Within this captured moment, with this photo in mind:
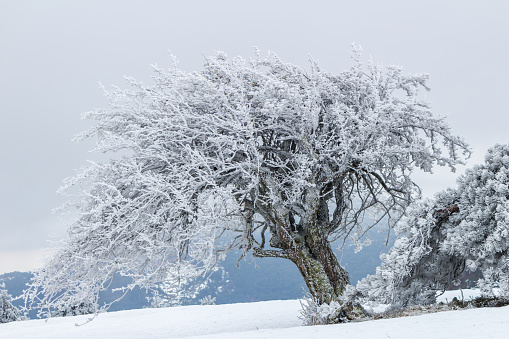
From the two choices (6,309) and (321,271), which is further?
(6,309)

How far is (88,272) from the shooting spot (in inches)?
400

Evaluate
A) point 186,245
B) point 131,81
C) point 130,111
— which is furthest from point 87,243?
point 131,81

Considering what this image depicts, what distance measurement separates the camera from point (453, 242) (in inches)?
377

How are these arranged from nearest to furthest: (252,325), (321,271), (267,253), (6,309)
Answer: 1. (321,271)
2. (267,253)
3. (252,325)
4. (6,309)

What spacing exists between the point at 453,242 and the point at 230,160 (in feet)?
15.9

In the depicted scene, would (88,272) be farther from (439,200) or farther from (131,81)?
(439,200)

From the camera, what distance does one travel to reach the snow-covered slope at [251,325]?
7035mm

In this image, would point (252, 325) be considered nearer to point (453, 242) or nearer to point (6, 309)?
point (453, 242)

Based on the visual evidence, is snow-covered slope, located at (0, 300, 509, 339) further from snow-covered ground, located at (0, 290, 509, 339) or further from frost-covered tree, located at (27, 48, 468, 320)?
frost-covered tree, located at (27, 48, 468, 320)

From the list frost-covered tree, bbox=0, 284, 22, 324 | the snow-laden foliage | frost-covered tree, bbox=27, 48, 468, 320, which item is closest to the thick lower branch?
frost-covered tree, bbox=27, 48, 468, 320

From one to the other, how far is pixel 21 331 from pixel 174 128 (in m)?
12.5

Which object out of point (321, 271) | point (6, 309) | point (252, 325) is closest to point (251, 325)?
point (252, 325)

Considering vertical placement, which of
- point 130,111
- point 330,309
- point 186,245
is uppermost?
point 130,111

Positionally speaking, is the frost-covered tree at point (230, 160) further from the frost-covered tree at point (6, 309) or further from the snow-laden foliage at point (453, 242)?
the frost-covered tree at point (6, 309)
